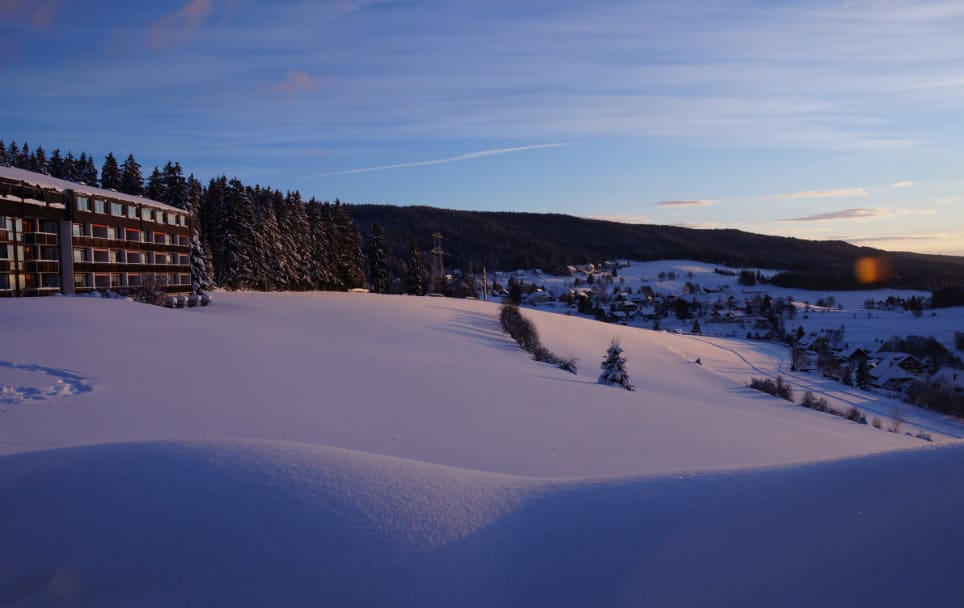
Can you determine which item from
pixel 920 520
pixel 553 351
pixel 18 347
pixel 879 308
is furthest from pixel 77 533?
pixel 879 308

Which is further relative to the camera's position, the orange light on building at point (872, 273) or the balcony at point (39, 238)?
the orange light on building at point (872, 273)

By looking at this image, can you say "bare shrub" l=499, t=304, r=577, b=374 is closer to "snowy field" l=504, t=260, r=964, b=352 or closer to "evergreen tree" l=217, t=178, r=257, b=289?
"evergreen tree" l=217, t=178, r=257, b=289

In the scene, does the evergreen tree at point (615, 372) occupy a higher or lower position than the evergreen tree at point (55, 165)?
lower

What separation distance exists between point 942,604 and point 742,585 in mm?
1014

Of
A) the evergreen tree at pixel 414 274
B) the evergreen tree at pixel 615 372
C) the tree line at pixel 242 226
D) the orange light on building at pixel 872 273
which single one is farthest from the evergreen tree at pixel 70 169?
the orange light on building at pixel 872 273

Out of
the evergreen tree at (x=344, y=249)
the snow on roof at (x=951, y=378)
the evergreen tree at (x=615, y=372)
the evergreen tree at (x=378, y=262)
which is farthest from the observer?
the evergreen tree at (x=378, y=262)

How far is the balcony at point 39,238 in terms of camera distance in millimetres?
34438

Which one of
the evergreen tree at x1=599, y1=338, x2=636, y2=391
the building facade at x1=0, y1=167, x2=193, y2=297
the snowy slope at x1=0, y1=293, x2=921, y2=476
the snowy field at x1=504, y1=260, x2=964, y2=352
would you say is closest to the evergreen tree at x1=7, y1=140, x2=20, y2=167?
the building facade at x1=0, y1=167, x2=193, y2=297

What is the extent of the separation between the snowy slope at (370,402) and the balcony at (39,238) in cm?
1081

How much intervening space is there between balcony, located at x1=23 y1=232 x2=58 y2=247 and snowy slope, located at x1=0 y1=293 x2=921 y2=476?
10807 millimetres

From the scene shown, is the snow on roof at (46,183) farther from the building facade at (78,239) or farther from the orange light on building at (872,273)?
the orange light on building at (872,273)

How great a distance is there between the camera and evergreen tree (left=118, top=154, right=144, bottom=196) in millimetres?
55875

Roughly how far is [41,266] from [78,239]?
3297mm

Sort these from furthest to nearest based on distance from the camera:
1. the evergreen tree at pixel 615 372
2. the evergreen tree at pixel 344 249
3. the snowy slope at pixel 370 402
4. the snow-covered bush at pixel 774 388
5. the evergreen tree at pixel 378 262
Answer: the evergreen tree at pixel 378 262, the evergreen tree at pixel 344 249, the snow-covered bush at pixel 774 388, the evergreen tree at pixel 615 372, the snowy slope at pixel 370 402
